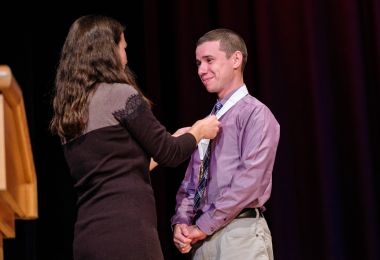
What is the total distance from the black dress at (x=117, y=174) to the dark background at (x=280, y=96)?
158 centimetres

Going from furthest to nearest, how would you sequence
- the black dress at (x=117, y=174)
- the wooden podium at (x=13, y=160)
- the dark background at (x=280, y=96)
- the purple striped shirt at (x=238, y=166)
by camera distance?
the dark background at (x=280, y=96), the purple striped shirt at (x=238, y=166), the black dress at (x=117, y=174), the wooden podium at (x=13, y=160)

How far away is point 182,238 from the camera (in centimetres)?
219

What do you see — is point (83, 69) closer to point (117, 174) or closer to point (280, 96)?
point (117, 174)

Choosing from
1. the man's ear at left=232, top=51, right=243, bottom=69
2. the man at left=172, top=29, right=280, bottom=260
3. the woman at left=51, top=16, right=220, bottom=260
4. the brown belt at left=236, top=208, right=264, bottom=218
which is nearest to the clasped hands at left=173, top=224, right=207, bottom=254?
the man at left=172, top=29, right=280, bottom=260

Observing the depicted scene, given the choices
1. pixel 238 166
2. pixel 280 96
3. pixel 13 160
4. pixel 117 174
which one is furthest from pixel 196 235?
pixel 280 96

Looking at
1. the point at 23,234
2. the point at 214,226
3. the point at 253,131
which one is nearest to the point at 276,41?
the point at 253,131

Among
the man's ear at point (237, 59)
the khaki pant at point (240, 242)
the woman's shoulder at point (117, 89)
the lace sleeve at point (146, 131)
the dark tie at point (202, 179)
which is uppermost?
the man's ear at point (237, 59)

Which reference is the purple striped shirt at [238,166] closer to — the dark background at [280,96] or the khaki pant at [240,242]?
the khaki pant at [240,242]

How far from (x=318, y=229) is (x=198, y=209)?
1.15 metres

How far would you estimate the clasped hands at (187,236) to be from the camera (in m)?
2.15

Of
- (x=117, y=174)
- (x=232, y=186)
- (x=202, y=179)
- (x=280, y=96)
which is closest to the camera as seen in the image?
(x=117, y=174)

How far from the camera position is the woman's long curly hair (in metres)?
1.77

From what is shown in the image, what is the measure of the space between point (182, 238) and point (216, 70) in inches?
26.6

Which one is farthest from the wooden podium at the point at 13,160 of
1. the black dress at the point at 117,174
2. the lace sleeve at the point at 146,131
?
the lace sleeve at the point at 146,131
